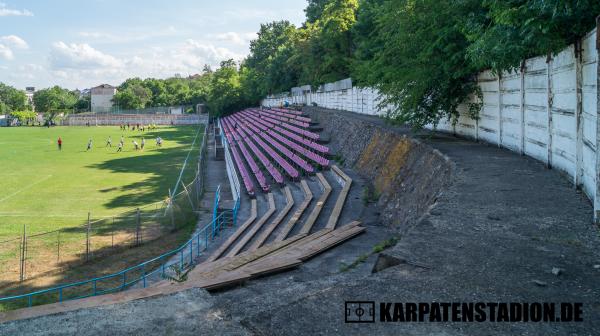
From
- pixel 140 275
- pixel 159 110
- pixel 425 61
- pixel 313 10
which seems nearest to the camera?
pixel 140 275

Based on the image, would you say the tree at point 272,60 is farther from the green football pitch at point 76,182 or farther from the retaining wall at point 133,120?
the green football pitch at point 76,182

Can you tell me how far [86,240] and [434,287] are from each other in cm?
1492

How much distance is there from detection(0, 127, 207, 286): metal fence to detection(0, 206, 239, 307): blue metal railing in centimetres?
184

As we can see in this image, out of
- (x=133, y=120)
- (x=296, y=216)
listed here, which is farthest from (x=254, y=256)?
(x=133, y=120)

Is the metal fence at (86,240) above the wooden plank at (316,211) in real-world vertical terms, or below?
below

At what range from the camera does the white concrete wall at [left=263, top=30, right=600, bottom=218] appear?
8.30m

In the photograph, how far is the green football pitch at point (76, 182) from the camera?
22531 millimetres

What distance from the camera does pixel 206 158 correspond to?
45188 millimetres

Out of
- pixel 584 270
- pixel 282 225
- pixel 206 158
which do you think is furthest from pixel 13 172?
pixel 584 270

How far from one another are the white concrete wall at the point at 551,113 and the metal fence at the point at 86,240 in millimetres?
11942

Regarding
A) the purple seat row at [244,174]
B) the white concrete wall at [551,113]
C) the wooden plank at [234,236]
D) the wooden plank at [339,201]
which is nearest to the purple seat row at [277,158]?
the purple seat row at [244,174]

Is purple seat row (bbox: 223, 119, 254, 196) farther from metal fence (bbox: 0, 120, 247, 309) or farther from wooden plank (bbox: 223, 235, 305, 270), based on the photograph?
wooden plank (bbox: 223, 235, 305, 270)

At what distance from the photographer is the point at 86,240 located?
56.4 feet

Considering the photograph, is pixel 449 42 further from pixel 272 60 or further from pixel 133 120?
pixel 133 120
